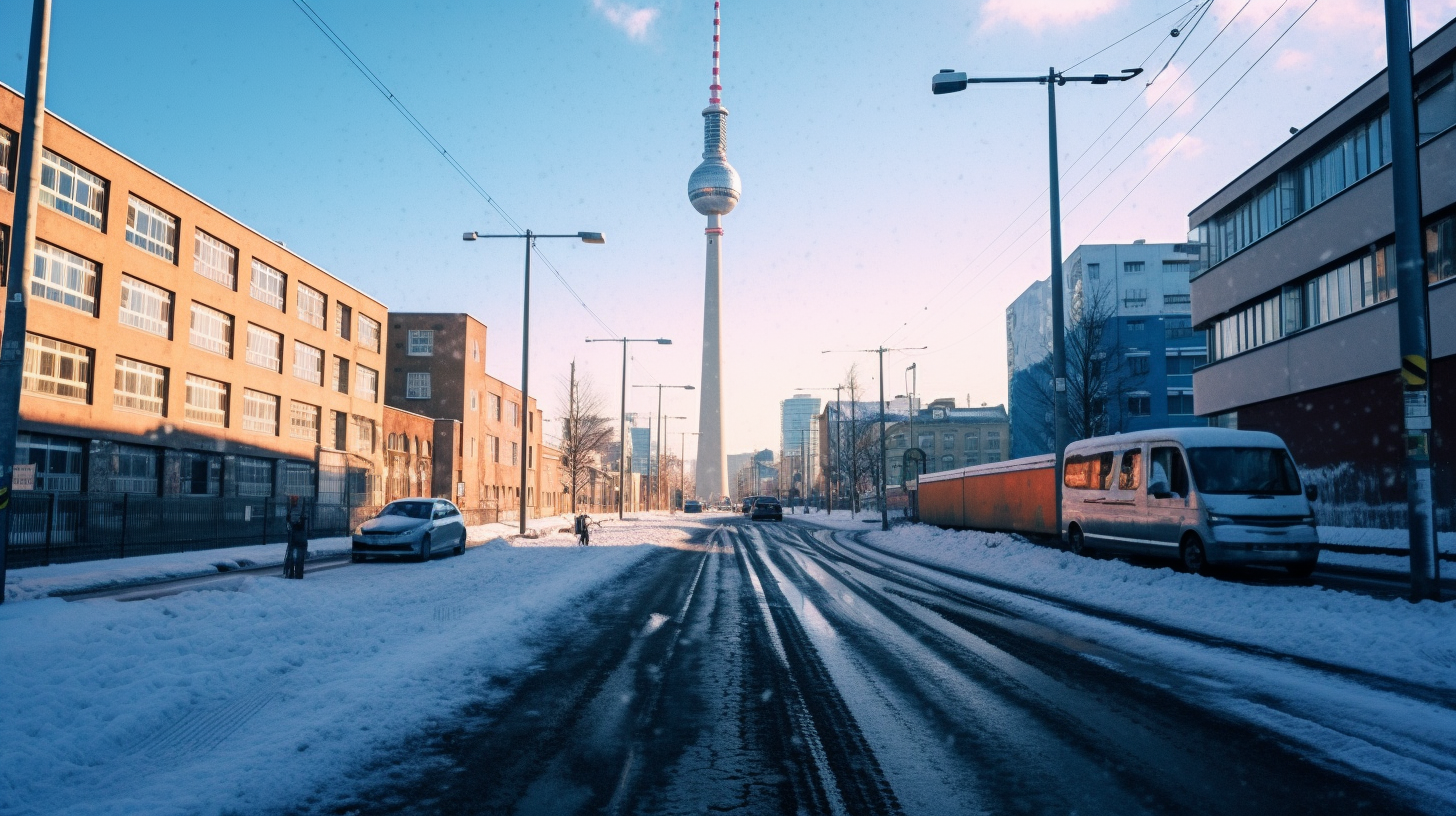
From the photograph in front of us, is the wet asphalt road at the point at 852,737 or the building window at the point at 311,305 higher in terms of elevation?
the building window at the point at 311,305

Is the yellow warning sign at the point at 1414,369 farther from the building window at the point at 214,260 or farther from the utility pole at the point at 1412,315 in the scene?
the building window at the point at 214,260

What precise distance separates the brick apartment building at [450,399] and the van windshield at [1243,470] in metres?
42.8

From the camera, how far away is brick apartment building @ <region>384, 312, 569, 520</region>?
55.6 metres

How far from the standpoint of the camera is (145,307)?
99.4ft

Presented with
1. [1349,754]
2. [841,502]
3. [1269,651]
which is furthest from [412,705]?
[841,502]

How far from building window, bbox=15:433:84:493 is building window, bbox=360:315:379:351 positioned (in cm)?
2209

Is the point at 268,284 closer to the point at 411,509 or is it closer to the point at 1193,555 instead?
the point at 411,509

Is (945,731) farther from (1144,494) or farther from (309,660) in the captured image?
(1144,494)

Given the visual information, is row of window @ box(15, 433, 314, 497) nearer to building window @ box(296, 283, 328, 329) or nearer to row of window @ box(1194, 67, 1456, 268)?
building window @ box(296, 283, 328, 329)

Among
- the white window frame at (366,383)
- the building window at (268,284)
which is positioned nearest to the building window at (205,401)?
the building window at (268,284)

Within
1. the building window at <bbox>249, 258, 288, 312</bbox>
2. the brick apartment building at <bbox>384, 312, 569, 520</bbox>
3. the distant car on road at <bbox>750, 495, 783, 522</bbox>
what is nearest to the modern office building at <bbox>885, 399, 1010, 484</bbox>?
the distant car on road at <bbox>750, 495, 783, 522</bbox>

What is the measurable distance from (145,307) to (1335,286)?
1549 inches

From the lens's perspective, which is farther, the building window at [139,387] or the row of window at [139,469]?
the building window at [139,387]

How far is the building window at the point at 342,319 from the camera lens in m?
45.4
